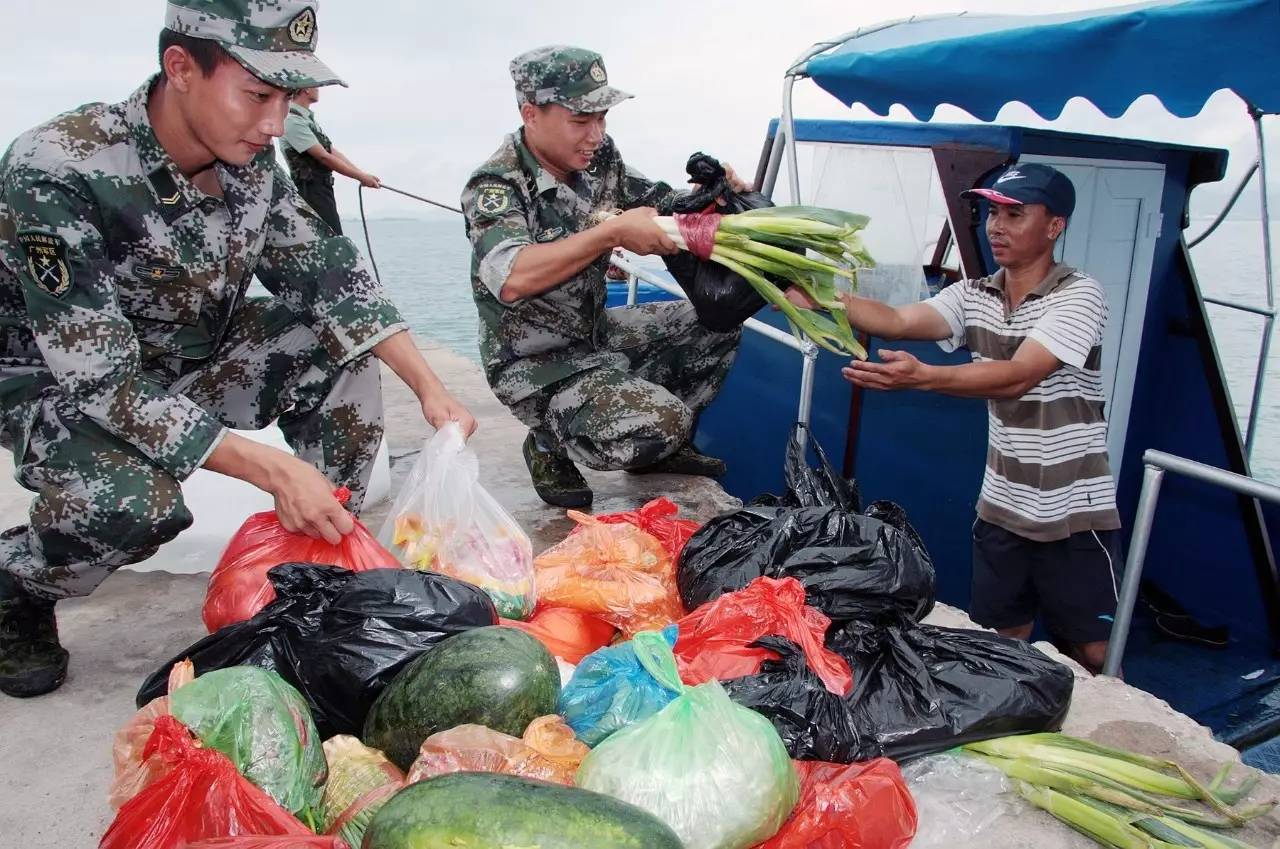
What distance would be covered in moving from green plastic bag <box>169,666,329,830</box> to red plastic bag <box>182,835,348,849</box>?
0.60 feet

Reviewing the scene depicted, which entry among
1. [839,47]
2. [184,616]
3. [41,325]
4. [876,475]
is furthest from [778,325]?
[41,325]

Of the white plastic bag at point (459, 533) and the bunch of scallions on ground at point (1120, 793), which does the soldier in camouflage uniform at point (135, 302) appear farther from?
the bunch of scallions on ground at point (1120, 793)

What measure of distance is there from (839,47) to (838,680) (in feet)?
8.59

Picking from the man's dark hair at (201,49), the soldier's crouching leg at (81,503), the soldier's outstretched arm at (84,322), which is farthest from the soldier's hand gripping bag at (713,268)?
the soldier's crouching leg at (81,503)

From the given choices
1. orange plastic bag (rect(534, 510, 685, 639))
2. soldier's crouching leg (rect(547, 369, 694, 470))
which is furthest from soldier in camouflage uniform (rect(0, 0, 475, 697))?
soldier's crouching leg (rect(547, 369, 694, 470))

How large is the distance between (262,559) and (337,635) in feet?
1.47

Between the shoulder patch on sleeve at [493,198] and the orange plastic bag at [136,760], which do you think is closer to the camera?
the orange plastic bag at [136,760]

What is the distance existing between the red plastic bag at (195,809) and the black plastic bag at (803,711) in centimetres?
88

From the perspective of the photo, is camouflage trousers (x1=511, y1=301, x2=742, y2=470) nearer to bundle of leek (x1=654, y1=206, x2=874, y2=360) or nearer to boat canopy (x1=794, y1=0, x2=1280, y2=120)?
bundle of leek (x1=654, y1=206, x2=874, y2=360)

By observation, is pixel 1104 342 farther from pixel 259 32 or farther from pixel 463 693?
pixel 259 32

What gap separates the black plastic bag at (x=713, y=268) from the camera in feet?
10.5

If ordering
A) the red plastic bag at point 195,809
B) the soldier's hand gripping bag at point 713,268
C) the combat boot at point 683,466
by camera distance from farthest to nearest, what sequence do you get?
1. the combat boot at point 683,466
2. the soldier's hand gripping bag at point 713,268
3. the red plastic bag at point 195,809

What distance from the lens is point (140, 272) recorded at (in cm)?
255

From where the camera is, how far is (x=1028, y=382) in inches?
113
